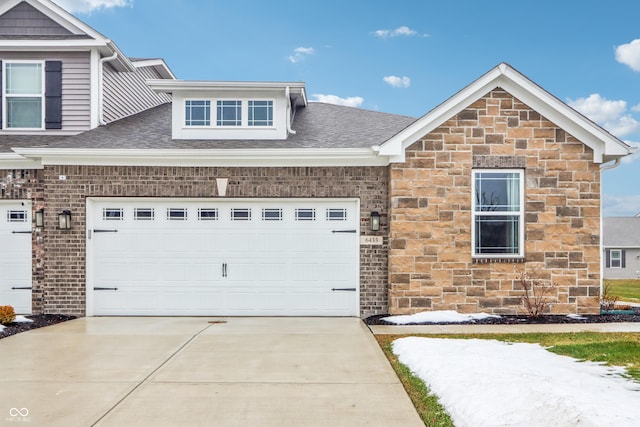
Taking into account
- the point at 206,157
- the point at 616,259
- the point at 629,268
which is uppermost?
the point at 206,157

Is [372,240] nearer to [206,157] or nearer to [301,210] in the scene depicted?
[301,210]

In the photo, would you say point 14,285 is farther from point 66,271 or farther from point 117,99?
point 117,99

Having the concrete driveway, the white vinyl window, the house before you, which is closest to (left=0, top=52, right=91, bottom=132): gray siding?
the house

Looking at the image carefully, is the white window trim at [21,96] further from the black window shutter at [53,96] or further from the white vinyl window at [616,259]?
the white vinyl window at [616,259]

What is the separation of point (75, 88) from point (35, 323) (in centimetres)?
565

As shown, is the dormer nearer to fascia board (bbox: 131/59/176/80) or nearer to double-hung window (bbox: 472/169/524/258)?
fascia board (bbox: 131/59/176/80)

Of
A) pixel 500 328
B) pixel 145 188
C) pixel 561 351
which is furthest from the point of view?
pixel 145 188

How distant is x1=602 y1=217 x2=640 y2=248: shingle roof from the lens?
1350 inches

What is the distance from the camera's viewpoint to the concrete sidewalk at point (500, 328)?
8.49 meters

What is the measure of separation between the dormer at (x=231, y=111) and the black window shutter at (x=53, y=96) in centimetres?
260

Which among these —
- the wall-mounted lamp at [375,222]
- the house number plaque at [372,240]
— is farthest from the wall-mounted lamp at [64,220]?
the wall-mounted lamp at [375,222]

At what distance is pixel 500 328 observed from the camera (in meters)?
8.80

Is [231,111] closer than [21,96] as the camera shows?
Yes

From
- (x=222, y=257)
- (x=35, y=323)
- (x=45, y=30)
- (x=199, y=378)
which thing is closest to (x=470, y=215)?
(x=222, y=257)
